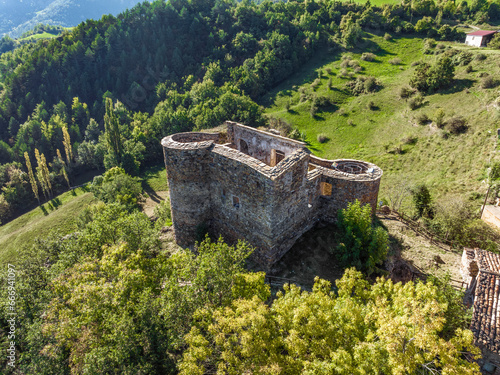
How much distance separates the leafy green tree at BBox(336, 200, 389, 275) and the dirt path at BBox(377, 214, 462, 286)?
4.04 m

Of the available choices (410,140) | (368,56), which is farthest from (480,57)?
(410,140)

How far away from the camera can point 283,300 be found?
1270cm

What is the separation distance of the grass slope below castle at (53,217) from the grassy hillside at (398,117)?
31.4 meters

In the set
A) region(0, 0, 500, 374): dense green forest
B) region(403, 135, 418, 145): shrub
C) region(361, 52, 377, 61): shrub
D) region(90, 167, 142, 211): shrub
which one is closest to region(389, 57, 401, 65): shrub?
region(361, 52, 377, 61): shrub

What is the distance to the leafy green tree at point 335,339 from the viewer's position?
1009 cm

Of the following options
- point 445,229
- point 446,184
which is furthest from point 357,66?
point 445,229

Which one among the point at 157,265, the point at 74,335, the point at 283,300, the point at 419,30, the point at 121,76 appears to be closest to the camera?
the point at 283,300

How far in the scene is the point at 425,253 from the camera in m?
22.2

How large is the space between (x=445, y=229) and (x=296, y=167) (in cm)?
1503

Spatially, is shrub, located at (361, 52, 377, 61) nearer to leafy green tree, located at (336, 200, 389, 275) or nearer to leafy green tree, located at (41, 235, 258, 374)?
leafy green tree, located at (336, 200, 389, 275)

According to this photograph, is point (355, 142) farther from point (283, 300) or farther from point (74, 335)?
point (74, 335)

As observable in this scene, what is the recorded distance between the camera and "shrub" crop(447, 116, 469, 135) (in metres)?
40.9

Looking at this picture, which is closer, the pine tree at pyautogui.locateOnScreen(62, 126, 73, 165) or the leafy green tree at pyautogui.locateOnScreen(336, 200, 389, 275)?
the leafy green tree at pyautogui.locateOnScreen(336, 200, 389, 275)

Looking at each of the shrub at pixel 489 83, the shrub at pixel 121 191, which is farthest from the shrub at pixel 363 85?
the shrub at pixel 121 191
